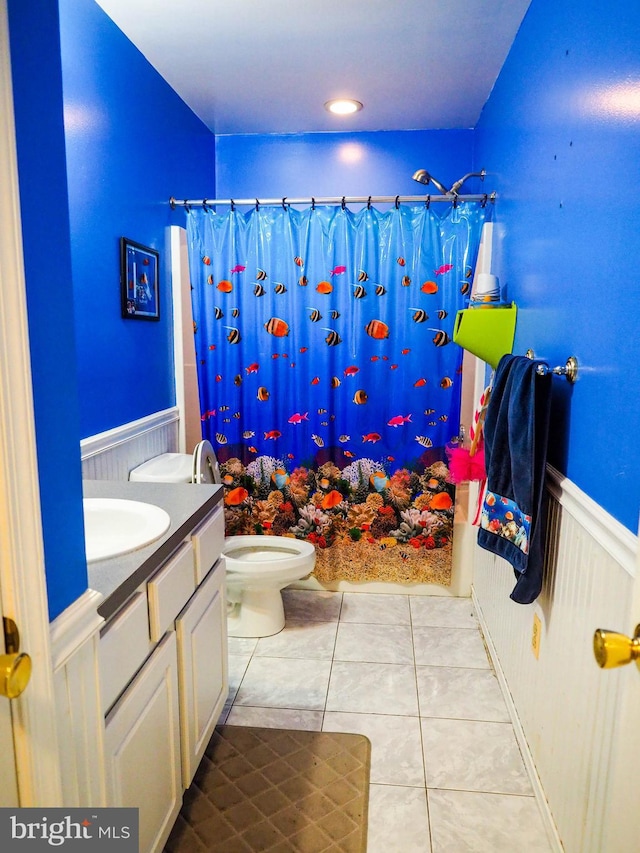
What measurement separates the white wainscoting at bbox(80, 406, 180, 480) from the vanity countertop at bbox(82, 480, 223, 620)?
0.58ft

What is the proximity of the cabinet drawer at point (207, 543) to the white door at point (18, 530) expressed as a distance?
78 cm

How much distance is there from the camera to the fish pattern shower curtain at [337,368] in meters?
2.66

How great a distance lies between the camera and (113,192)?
2.11 metres

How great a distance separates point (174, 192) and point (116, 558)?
6.43ft

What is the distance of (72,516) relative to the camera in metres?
0.94

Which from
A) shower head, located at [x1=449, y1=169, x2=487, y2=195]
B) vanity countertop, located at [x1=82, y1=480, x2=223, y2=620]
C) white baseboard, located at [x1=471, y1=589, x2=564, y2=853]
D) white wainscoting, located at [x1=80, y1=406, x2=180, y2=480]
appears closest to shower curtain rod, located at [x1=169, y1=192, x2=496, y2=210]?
shower head, located at [x1=449, y1=169, x2=487, y2=195]

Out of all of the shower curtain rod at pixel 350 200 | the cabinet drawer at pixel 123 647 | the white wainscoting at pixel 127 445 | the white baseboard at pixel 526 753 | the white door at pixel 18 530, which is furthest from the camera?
the shower curtain rod at pixel 350 200

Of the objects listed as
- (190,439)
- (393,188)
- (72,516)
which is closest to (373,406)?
(190,439)

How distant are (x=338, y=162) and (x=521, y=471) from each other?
2213 mm

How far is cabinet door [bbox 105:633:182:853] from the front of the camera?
44.5 inches

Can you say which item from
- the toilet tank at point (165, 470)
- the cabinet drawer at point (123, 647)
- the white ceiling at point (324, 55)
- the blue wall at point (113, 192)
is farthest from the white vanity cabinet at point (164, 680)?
the white ceiling at point (324, 55)

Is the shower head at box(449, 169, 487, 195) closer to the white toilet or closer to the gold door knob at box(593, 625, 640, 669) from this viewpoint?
the white toilet

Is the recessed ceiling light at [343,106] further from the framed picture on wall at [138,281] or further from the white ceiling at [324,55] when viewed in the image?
the framed picture on wall at [138,281]

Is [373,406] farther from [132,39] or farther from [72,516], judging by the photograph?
[72,516]
